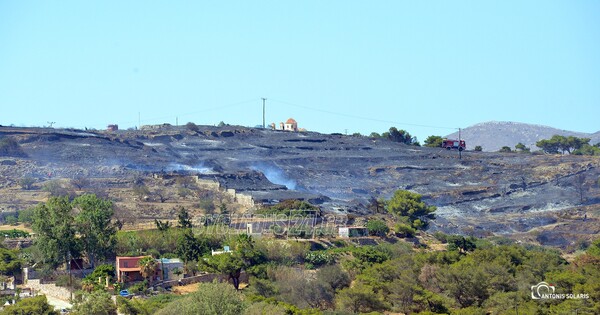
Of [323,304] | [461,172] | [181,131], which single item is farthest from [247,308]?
[181,131]

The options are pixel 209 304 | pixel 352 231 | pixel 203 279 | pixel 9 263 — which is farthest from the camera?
pixel 352 231

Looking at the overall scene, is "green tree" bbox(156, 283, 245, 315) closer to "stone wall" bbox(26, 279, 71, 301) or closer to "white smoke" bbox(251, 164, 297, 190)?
"stone wall" bbox(26, 279, 71, 301)

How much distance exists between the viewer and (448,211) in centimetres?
11481

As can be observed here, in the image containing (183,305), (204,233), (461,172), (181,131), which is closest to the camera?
(183,305)

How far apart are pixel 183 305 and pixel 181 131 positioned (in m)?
97.1

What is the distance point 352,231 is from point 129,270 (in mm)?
23538

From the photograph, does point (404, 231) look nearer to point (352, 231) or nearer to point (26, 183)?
point (352, 231)

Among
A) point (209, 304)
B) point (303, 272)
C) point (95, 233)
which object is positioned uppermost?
point (95, 233)

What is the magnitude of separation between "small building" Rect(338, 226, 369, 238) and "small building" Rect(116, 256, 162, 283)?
66.7 feet

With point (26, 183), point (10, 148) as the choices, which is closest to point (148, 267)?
point (26, 183)

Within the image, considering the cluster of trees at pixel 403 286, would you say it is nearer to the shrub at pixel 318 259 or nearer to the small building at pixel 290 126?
the shrub at pixel 318 259

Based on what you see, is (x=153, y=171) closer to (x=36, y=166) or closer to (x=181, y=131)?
(x=36, y=166)

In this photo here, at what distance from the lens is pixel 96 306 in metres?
51.9

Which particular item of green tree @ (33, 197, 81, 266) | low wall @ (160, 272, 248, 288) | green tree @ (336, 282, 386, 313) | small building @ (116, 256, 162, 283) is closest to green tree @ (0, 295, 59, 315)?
small building @ (116, 256, 162, 283)
